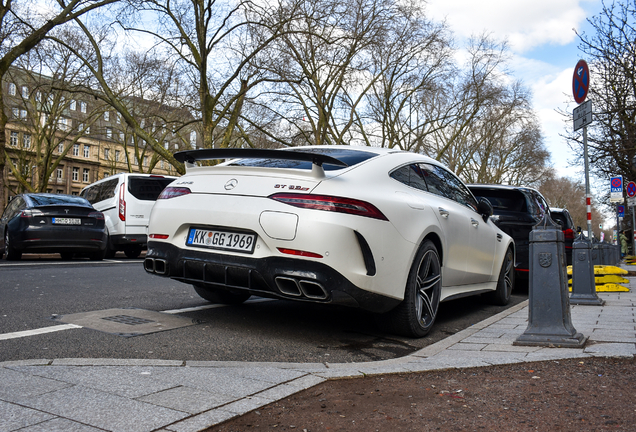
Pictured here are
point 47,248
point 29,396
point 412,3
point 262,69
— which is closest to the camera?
point 29,396

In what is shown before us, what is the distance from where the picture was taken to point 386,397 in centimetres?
314

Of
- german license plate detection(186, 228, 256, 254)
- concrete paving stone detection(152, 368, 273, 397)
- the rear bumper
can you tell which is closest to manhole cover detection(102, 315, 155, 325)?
the rear bumper

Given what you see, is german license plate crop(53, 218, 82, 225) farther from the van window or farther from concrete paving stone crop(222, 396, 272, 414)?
concrete paving stone crop(222, 396, 272, 414)

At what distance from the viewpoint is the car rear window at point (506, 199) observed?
9008mm

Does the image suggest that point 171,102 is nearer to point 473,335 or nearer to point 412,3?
point 412,3

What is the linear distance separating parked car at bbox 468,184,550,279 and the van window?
8.11 m

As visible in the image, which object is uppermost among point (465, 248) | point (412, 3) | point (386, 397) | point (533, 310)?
point (412, 3)

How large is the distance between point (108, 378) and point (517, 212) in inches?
279

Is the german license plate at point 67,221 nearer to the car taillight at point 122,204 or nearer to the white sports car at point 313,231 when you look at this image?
the car taillight at point 122,204

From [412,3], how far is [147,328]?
25309 mm

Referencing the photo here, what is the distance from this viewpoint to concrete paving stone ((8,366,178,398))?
2955 millimetres

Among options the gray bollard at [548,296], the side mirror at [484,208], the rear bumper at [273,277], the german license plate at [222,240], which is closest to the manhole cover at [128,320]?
the rear bumper at [273,277]

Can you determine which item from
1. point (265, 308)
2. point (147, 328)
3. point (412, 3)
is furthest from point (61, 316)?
point (412, 3)

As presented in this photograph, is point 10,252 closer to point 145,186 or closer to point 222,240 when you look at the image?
point 145,186
